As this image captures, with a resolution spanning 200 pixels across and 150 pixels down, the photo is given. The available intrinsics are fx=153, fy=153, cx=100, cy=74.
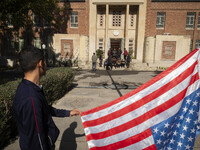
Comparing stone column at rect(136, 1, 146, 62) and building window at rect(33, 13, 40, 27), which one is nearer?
stone column at rect(136, 1, 146, 62)

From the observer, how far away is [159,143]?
2158mm

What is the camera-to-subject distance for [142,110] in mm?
2305

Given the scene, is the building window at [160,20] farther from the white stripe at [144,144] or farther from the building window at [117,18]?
the white stripe at [144,144]

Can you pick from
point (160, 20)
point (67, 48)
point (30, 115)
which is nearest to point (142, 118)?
point (30, 115)

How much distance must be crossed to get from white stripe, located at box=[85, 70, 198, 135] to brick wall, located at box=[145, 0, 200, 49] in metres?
23.3

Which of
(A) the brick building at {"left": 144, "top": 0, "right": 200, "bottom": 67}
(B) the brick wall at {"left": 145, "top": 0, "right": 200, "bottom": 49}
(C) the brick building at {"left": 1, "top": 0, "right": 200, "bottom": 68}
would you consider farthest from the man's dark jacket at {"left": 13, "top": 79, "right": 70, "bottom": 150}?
(B) the brick wall at {"left": 145, "top": 0, "right": 200, "bottom": 49}

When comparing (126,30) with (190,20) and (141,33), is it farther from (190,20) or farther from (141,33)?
(190,20)

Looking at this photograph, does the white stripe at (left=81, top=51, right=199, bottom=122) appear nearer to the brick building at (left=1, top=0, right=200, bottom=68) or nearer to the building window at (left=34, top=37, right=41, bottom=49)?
the brick building at (left=1, top=0, right=200, bottom=68)

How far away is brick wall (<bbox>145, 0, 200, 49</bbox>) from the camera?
23328 millimetres

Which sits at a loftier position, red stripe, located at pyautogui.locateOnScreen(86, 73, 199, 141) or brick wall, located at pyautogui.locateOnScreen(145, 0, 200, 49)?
brick wall, located at pyautogui.locateOnScreen(145, 0, 200, 49)

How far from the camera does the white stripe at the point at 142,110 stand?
7.55ft

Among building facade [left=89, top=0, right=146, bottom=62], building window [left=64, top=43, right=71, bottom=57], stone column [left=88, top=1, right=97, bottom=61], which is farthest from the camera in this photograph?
stone column [left=88, top=1, right=97, bottom=61]

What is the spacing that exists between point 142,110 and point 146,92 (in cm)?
29

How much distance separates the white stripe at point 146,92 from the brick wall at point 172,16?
2306cm
